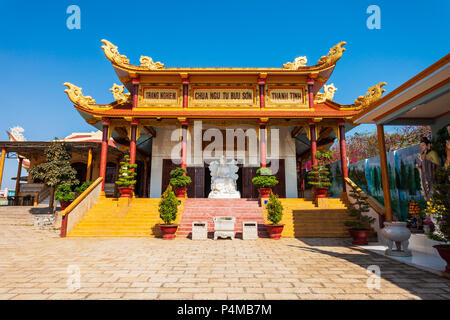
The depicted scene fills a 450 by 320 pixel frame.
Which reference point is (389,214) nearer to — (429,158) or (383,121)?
(429,158)

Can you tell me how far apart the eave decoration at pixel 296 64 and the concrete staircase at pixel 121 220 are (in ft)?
31.5

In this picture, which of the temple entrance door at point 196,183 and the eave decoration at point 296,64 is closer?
the eave decoration at point 296,64

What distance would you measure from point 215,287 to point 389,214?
559 centimetres

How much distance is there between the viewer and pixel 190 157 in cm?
1474

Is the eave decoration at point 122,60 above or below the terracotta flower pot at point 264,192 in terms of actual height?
above

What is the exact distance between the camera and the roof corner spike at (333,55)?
12188 millimetres

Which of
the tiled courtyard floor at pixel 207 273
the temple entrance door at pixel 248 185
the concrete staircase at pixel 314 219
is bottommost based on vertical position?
the tiled courtyard floor at pixel 207 273

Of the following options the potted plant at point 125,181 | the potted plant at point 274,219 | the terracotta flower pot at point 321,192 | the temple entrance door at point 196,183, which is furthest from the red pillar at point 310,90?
the potted plant at point 125,181

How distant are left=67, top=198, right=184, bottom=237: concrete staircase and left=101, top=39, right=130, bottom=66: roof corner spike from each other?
7.29 metres

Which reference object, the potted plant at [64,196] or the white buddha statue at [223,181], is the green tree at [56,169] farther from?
the white buddha statue at [223,181]

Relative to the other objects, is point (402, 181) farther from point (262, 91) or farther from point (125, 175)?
point (125, 175)

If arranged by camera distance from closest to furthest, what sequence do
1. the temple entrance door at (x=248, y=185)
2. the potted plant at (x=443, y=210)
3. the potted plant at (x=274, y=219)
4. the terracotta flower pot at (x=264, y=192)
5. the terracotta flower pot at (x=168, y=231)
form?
the potted plant at (x=443, y=210)
the terracotta flower pot at (x=168, y=231)
the potted plant at (x=274, y=219)
the terracotta flower pot at (x=264, y=192)
the temple entrance door at (x=248, y=185)
